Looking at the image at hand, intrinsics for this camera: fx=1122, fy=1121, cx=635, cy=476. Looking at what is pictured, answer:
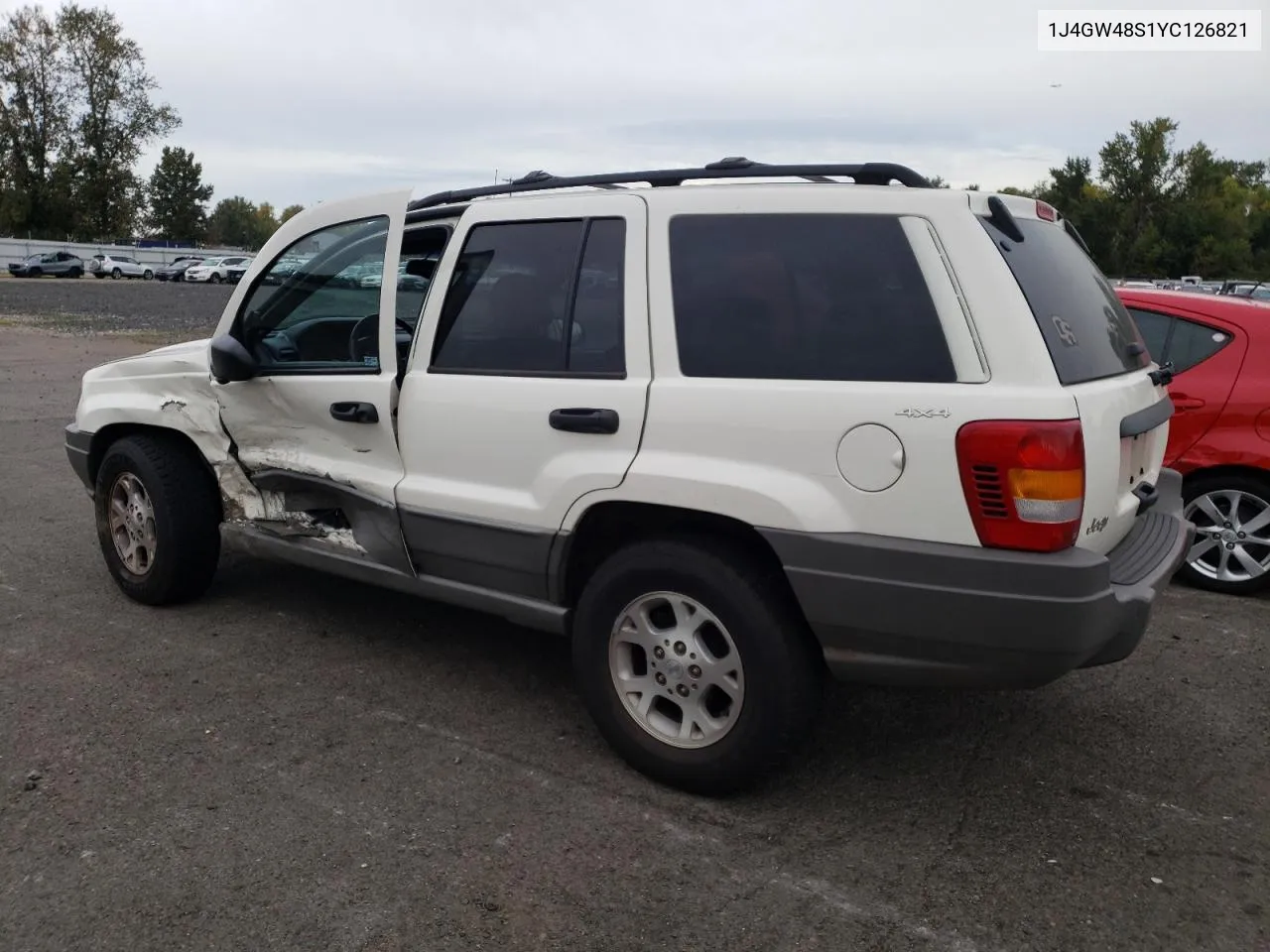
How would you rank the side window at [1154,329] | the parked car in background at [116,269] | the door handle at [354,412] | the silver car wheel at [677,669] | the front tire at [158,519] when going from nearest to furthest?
1. the silver car wheel at [677,669]
2. the door handle at [354,412]
3. the front tire at [158,519]
4. the side window at [1154,329]
5. the parked car in background at [116,269]

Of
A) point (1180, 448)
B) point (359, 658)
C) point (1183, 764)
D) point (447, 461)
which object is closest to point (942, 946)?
point (1183, 764)

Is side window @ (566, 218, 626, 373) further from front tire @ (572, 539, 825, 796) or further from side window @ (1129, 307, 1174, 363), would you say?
side window @ (1129, 307, 1174, 363)

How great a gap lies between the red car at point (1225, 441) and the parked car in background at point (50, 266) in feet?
200

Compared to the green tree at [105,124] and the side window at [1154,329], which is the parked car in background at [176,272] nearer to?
the green tree at [105,124]

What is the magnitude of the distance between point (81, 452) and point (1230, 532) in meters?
5.71

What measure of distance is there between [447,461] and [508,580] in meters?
0.48

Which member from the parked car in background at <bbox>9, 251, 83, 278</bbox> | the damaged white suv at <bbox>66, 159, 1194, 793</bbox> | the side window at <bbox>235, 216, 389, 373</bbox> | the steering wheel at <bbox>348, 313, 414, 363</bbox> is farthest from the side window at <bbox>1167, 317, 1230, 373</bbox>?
the parked car in background at <bbox>9, 251, 83, 278</bbox>

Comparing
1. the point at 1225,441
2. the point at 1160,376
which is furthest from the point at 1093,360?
the point at 1225,441

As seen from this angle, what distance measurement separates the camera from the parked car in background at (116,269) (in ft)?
198

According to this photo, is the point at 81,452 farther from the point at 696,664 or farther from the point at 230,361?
the point at 696,664

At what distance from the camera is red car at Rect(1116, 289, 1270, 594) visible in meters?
5.58

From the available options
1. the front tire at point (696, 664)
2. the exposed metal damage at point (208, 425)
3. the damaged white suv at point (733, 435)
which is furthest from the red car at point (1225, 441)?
the exposed metal damage at point (208, 425)

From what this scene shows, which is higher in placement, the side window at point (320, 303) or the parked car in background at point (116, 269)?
the parked car in background at point (116, 269)

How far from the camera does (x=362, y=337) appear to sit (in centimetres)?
438
